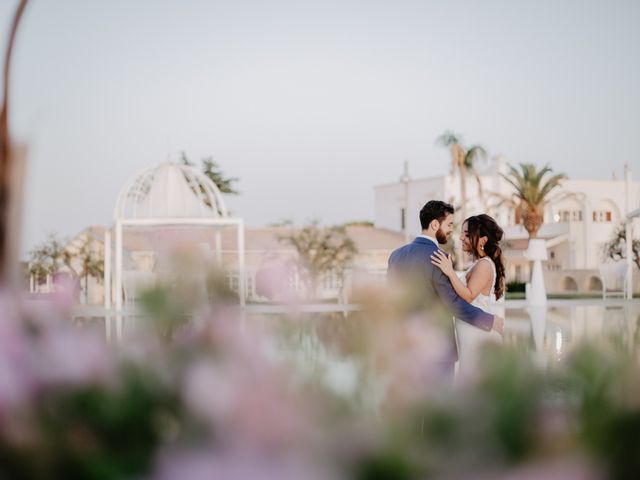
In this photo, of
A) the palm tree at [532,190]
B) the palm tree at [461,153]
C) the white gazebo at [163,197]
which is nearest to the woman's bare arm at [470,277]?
the white gazebo at [163,197]

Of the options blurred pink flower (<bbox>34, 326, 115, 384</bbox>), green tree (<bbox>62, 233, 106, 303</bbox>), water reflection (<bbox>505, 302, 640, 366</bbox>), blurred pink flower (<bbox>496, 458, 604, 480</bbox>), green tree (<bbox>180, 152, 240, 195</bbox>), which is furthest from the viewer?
green tree (<bbox>180, 152, 240, 195</bbox>)

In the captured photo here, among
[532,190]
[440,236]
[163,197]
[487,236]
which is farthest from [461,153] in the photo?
[440,236]

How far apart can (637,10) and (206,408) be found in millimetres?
26300

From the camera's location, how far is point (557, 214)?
1781 inches

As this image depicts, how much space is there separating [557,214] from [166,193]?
23.8 metres

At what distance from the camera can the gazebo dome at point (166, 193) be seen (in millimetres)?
26436

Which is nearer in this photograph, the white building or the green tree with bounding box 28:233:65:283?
the green tree with bounding box 28:233:65:283

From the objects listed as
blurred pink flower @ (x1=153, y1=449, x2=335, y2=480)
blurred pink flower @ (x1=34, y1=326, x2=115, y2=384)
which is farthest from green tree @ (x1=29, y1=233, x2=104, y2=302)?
blurred pink flower @ (x1=153, y1=449, x2=335, y2=480)

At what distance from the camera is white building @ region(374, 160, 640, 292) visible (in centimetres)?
4362

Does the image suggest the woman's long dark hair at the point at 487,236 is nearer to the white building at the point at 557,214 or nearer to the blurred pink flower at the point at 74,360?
the blurred pink flower at the point at 74,360

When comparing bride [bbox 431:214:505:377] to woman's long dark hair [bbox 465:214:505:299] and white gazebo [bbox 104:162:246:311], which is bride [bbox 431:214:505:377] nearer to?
woman's long dark hair [bbox 465:214:505:299]

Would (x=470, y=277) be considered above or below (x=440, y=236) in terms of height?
below

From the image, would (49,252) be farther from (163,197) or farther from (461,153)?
(461,153)

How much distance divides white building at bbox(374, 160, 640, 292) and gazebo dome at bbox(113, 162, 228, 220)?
13986mm
